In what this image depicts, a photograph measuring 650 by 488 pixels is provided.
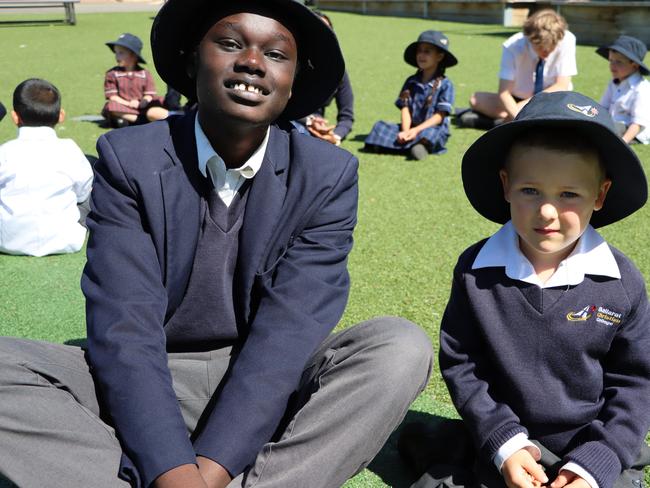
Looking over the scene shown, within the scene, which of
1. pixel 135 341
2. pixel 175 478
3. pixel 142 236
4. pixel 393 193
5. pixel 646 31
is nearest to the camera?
pixel 175 478

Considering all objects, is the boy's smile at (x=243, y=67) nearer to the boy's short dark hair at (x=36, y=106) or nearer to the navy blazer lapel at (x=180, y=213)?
the navy blazer lapel at (x=180, y=213)

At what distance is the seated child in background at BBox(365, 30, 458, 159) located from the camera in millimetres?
7059

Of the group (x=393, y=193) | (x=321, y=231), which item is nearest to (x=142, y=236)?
(x=321, y=231)

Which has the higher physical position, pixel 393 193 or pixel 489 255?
pixel 489 255

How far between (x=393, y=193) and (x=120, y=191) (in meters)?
3.71

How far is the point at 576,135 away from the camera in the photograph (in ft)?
7.41

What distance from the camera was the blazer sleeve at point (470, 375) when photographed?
7.42ft

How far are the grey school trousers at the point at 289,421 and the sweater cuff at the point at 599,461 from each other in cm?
44

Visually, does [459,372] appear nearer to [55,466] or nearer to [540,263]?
[540,263]

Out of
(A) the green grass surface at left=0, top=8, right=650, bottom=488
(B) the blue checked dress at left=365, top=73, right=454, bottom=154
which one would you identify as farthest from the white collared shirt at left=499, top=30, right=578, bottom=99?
(B) the blue checked dress at left=365, top=73, right=454, bottom=154

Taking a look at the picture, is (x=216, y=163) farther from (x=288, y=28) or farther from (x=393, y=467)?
(x=393, y=467)

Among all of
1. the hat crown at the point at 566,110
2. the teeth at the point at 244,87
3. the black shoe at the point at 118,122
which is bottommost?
the black shoe at the point at 118,122

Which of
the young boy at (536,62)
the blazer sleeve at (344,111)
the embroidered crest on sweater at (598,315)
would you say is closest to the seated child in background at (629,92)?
the young boy at (536,62)

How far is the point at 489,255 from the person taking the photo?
2393mm
